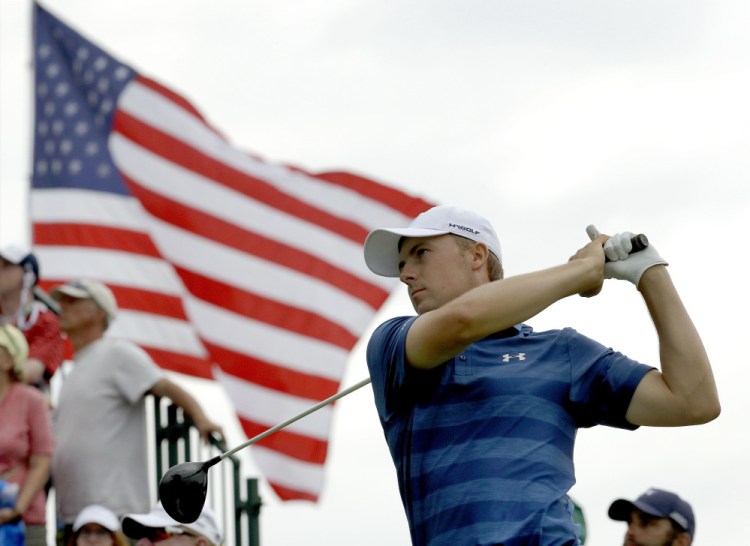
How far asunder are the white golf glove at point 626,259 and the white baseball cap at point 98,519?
162 inches

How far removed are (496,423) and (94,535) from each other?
418 centimetres

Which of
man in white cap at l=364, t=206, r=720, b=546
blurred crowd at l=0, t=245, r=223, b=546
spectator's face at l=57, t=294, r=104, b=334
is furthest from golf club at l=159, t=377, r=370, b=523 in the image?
spectator's face at l=57, t=294, r=104, b=334

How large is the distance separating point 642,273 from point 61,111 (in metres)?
9.00

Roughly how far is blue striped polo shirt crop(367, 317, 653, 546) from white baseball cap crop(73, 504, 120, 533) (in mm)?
3822

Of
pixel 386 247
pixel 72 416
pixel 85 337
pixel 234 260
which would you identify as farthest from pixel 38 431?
pixel 234 260

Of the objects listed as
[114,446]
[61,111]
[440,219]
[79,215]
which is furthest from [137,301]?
[440,219]

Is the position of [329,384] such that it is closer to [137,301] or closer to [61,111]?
[137,301]

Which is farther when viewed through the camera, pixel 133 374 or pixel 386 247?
pixel 133 374

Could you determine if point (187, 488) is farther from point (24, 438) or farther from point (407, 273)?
point (24, 438)

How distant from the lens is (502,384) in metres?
4.62

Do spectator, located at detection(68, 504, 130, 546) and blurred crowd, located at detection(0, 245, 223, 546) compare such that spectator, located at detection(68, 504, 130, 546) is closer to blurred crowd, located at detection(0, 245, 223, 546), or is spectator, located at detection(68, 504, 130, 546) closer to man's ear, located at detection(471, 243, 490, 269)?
blurred crowd, located at detection(0, 245, 223, 546)

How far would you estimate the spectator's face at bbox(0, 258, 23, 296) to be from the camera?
9641 mm

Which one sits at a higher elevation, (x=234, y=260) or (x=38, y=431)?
(x=234, y=260)

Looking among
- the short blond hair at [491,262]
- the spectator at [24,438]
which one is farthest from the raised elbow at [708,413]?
the spectator at [24,438]
